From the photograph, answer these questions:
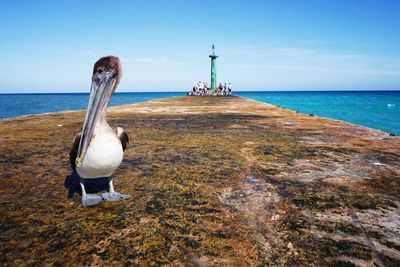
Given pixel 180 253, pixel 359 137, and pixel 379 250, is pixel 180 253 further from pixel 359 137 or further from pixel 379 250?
pixel 359 137

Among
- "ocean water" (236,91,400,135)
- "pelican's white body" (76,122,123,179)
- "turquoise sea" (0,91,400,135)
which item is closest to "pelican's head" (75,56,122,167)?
"pelican's white body" (76,122,123,179)

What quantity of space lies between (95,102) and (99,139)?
1.33 ft

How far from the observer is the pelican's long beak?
2.57 meters

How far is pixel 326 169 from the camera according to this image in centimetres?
385

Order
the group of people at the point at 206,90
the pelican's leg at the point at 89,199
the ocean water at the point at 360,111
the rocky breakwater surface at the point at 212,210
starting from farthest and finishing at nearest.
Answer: the group of people at the point at 206,90
the ocean water at the point at 360,111
the pelican's leg at the point at 89,199
the rocky breakwater surface at the point at 212,210

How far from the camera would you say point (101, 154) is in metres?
2.56

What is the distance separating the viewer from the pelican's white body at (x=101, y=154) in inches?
100

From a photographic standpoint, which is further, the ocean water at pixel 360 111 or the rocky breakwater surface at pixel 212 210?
the ocean water at pixel 360 111

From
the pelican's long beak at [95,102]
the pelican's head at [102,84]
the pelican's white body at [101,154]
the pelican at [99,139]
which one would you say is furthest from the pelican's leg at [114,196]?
the pelican's head at [102,84]

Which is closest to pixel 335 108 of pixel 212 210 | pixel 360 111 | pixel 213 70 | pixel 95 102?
pixel 360 111

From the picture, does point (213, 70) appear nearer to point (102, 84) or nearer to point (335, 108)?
point (335, 108)

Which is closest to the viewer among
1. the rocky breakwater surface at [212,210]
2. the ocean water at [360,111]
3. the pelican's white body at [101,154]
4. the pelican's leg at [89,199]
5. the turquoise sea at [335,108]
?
the rocky breakwater surface at [212,210]

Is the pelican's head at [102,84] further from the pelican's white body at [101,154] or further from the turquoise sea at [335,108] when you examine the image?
the turquoise sea at [335,108]

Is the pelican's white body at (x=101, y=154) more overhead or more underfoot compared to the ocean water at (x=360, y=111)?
more overhead
